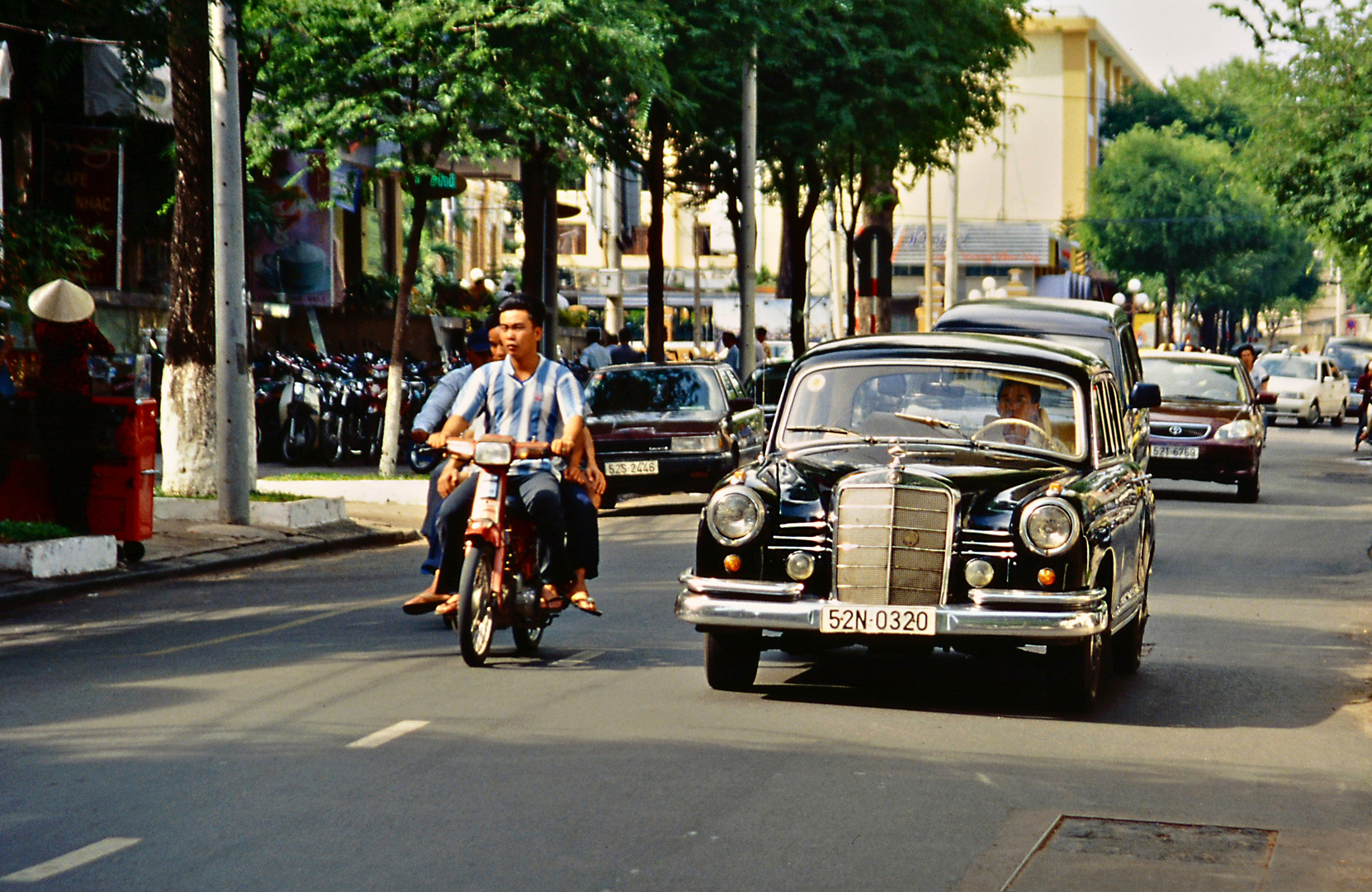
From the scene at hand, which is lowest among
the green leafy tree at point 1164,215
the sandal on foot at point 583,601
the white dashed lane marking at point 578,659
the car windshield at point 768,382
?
the white dashed lane marking at point 578,659

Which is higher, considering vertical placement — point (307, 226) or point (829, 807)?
point (307, 226)

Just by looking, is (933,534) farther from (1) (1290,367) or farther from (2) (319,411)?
(1) (1290,367)

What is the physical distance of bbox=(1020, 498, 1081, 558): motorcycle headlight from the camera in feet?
25.6

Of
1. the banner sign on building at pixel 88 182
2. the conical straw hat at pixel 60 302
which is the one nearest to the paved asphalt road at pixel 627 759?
the conical straw hat at pixel 60 302

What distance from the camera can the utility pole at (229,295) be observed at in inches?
614

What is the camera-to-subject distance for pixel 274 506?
16.3 meters

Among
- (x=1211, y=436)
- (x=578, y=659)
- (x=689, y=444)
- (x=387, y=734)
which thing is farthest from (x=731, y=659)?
(x=1211, y=436)

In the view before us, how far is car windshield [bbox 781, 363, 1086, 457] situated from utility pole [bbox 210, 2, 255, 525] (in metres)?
7.84

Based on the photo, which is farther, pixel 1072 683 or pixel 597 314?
pixel 597 314

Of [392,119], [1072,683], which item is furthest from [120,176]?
[1072,683]

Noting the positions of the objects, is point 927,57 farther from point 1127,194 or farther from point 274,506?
point 1127,194

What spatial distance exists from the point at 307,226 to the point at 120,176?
5.63 metres

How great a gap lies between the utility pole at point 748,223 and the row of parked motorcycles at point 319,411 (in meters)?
6.59

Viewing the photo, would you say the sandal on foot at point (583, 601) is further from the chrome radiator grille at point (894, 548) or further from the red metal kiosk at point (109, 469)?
the red metal kiosk at point (109, 469)
